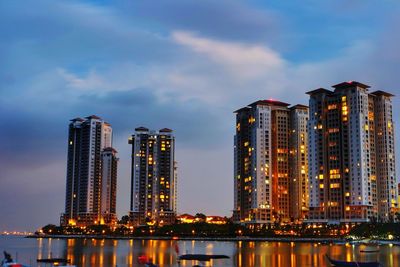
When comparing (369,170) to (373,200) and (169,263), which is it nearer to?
(373,200)

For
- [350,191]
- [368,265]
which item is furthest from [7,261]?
[350,191]

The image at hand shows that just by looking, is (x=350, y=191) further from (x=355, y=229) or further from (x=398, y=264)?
(x=398, y=264)

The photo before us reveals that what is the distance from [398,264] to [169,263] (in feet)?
117

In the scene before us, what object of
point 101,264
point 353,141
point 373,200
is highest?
point 353,141

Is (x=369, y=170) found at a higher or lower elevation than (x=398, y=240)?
higher

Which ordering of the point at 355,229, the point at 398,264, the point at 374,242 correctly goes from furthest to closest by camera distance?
1. the point at 355,229
2. the point at 374,242
3. the point at 398,264

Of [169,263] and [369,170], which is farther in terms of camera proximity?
[369,170]

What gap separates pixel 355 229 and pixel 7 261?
137 m

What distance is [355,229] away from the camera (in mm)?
188125

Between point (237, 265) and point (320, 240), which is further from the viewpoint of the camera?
point (320, 240)

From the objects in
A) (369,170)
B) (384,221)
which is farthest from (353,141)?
(384,221)

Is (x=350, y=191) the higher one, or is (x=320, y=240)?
(x=350, y=191)

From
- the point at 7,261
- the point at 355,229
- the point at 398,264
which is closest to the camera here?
the point at 7,261

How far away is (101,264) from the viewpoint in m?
96.9
